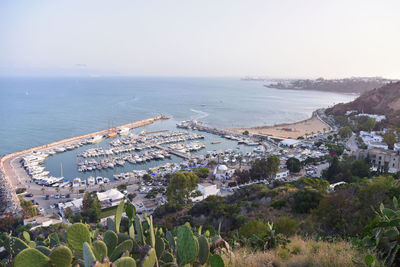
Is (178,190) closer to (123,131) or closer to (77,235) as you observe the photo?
(77,235)

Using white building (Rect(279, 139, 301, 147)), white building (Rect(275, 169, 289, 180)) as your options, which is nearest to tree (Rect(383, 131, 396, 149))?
white building (Rect(279, 139, 301, 147))

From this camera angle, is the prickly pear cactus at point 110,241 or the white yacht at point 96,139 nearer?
the prickly pear cactus at point 110,241

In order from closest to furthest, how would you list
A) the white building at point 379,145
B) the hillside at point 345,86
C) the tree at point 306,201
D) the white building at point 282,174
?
the tree at point 306,201
the white building at point 282,174
the white building at point 379,145
the hillside at point 345,86

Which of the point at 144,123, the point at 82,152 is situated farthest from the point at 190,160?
the point at 144,123

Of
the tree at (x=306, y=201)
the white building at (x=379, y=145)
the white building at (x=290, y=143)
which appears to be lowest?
the white building at (x=290, y=143)

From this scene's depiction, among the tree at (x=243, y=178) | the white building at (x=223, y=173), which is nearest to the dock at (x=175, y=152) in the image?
the white building at (x=223, y=173)

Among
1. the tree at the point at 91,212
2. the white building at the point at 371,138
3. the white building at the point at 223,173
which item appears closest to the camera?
the tree at the point at 91,212

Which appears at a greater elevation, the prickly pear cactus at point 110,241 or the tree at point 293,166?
the prickly pear cactus at point 110,241

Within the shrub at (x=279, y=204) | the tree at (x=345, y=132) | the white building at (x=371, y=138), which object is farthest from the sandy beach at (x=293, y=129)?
the shrub at (x=279, y=204)

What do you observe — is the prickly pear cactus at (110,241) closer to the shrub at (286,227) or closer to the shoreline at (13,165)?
the shrub at (286,227)

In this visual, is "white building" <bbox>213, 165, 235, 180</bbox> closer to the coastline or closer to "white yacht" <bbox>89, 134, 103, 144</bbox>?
the coastline
